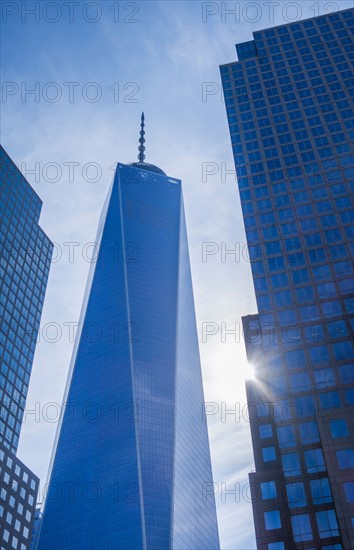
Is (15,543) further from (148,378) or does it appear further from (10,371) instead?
(148,378)

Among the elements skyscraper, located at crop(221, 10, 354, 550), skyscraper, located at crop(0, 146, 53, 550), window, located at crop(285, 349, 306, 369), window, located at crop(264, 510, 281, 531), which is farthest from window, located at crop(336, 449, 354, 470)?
skyscraper, located at crop(0, 146, 53, 550)

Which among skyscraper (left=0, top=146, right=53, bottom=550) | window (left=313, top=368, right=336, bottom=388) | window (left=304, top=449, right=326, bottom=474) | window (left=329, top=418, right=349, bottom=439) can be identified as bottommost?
window (left=304, top=449, right=326, bottom=474)

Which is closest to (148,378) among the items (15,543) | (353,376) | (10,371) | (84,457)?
(84,457)

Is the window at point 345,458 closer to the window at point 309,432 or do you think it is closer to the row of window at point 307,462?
the row of window at point 307,462

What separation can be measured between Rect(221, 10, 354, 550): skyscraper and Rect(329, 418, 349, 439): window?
0.35ft

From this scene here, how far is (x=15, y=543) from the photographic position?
10275 centimetres

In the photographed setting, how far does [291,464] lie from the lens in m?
66.1

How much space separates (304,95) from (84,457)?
361 ft

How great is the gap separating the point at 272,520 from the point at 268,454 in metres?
7.53

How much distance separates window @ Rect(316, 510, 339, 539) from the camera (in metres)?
60.3

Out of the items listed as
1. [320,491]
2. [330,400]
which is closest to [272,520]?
[320,491]

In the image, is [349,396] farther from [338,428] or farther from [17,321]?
[17,321]

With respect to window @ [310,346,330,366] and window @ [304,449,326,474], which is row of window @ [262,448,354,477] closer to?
window @ [304,449,326,474]

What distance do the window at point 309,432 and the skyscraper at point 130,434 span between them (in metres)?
85.4
